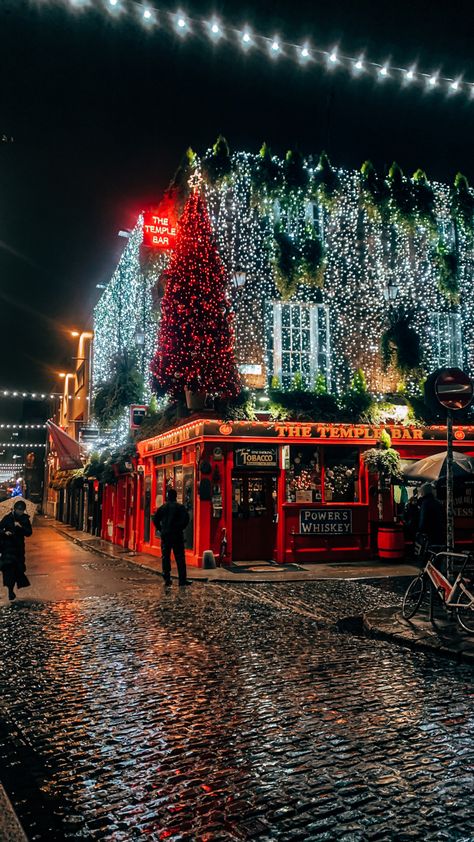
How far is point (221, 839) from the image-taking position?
3357 mm

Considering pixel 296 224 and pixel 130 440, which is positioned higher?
pixel 296 224

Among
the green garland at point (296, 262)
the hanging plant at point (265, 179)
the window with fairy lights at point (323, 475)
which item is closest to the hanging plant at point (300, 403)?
the window with fairy lights at point (323, 475)

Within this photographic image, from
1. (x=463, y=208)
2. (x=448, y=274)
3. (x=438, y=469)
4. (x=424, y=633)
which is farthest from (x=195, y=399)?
(x=463, y=208)

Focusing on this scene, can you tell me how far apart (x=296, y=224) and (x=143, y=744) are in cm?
1748

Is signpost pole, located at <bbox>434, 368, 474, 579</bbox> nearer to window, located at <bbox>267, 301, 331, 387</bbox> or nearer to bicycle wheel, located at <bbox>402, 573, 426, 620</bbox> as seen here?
bicycle wheel, located at <bbox>402, 573, 426, 620</bbox>

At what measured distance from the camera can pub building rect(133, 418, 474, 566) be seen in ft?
57.0

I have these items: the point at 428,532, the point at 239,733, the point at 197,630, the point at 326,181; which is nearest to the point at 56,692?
the point at 239,733

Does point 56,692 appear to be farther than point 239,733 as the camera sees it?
Yes

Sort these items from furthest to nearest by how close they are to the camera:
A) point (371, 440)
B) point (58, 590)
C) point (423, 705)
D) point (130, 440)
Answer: point (130, 440) < point (371, 440) < point (58, 590) < point (423, 705)

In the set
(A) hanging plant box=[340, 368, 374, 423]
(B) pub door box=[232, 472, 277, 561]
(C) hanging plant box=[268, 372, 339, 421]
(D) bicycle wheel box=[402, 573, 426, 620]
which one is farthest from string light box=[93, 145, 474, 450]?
Answer: (D) bicycle wheel box=[402, 573, 426, 620]

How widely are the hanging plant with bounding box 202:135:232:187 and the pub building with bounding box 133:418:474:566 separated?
7.46 metres

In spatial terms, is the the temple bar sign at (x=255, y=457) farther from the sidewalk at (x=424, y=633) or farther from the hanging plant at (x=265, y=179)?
the sidewalk at (x=424, y=633)

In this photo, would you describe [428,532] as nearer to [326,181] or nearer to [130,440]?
[326,181]

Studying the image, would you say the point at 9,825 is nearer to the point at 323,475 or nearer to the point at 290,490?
the point at 290,490
